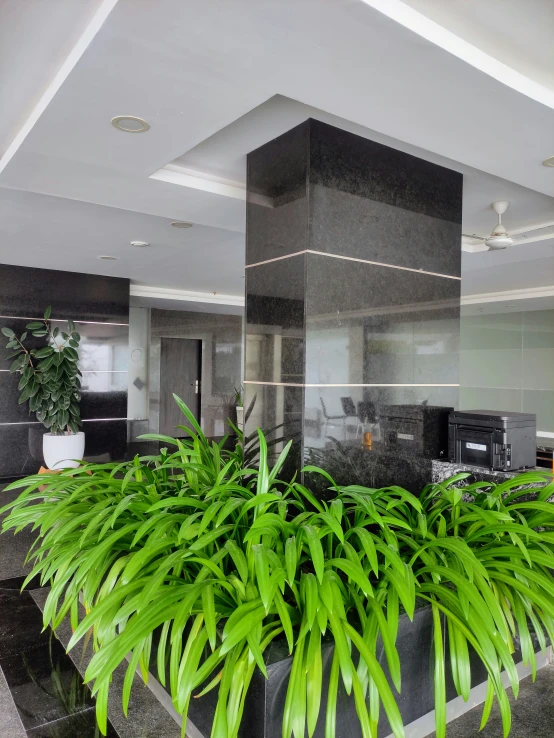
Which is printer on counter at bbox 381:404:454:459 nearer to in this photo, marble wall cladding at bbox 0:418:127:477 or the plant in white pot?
the plant in white pot

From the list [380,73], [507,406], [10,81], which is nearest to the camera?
[380,73]

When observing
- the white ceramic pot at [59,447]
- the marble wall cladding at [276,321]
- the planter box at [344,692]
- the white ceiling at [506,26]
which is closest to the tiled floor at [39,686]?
the planter box at [344,692]

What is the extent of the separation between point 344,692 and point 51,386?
5.42m

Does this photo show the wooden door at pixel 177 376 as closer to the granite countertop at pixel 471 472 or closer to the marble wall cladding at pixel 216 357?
the marble wall cladding at pixel 216 357

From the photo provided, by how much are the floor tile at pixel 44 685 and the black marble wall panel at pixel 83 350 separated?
4381 mm

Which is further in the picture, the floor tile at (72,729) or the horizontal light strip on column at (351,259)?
the horizontal light strip on column at (351,259)

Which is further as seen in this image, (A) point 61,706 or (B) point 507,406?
(B) point 507,406

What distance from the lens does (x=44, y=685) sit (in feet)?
7.68

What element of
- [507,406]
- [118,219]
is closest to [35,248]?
[118,219]

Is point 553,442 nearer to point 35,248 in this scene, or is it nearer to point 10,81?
point 35,248

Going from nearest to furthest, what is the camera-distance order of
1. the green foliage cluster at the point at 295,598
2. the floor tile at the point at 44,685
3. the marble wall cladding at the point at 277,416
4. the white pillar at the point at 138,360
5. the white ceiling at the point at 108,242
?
the green foliage cluster at the point at 295,598, the floor tile at the point at 44,685, the marble wall cladding at the point at 277,416, the white ceiling at the point at 108,242, the white pillar at the point at 138,360

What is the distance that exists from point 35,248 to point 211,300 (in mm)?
3855

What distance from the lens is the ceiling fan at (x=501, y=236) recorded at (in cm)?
377

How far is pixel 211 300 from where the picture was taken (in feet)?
30.4
